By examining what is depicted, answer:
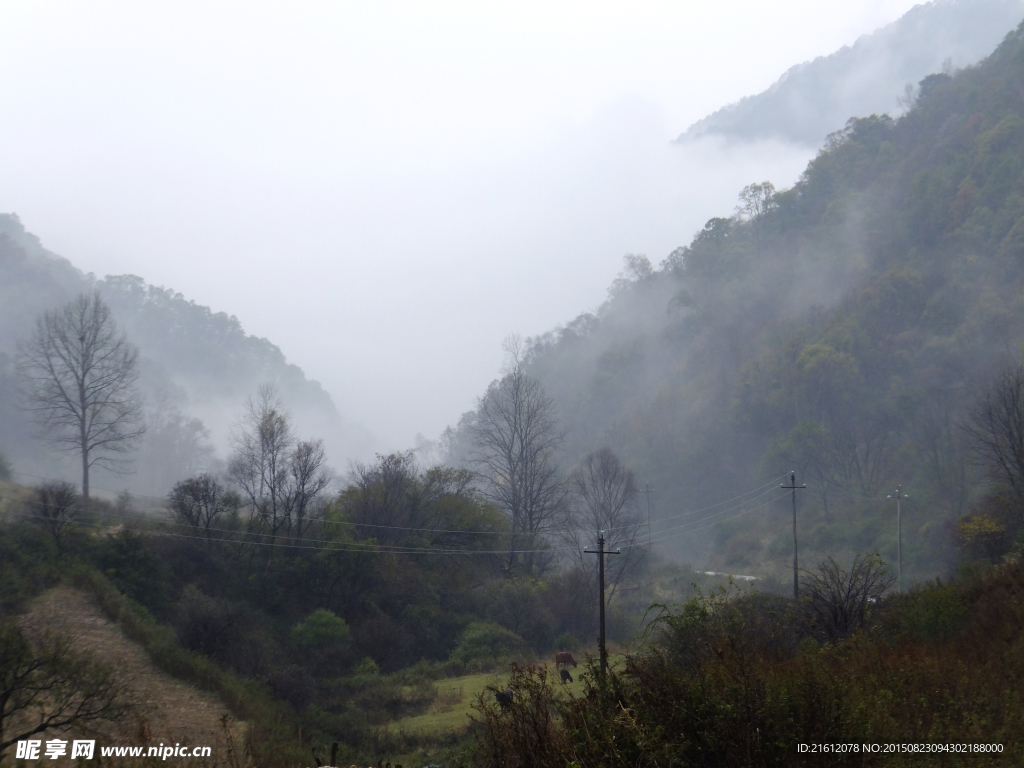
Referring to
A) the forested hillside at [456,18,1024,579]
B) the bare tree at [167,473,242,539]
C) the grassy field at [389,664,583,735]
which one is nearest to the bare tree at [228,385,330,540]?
the bare tree at [167,473,242,539]

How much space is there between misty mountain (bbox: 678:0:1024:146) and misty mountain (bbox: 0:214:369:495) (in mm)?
122392

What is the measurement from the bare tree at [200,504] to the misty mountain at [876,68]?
482ft

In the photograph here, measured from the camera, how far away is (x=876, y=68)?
171 m

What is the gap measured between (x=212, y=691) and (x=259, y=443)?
20287 millimetres

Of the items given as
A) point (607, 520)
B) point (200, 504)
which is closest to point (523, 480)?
point (607, 520)

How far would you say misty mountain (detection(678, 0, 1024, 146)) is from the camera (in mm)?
151250

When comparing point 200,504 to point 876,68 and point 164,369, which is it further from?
point 876,68

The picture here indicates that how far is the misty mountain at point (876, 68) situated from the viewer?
151 meters

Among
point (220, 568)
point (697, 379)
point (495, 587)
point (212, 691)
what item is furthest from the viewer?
point (697, 379)

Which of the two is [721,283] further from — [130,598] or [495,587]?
[130,598]

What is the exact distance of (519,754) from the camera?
19.6 ft

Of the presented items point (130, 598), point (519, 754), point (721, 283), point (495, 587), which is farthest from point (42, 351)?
point (721, 283)

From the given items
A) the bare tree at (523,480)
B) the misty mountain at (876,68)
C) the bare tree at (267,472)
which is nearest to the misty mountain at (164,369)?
the bare tree at (267,472)

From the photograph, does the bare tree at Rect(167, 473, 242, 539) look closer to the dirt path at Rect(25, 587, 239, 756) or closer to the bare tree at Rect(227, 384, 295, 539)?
the bare tree at Rect(227, 384, 295, 539)
